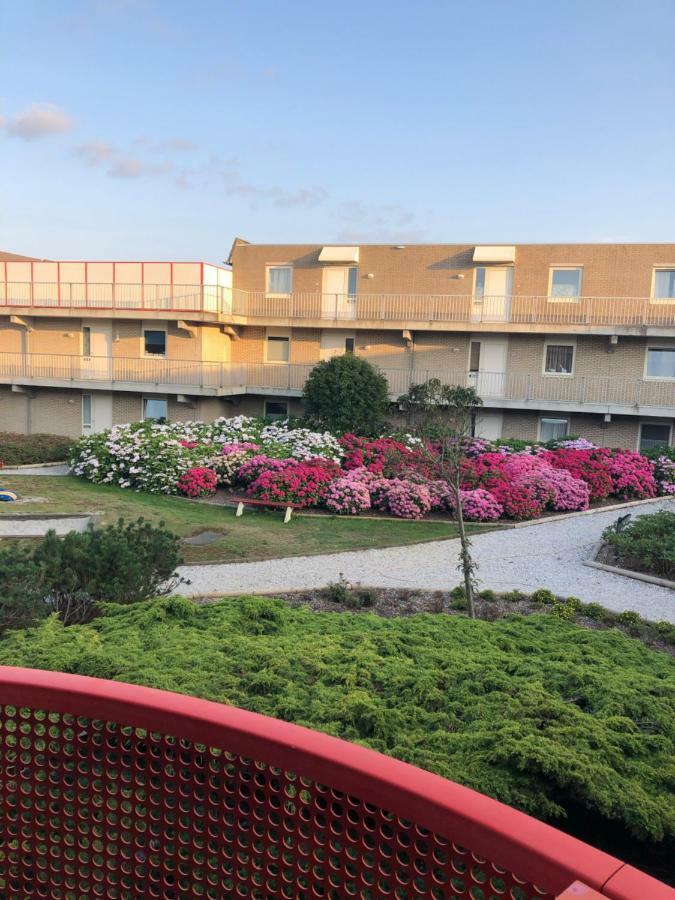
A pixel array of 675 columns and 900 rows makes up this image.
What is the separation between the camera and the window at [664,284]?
2691 cm

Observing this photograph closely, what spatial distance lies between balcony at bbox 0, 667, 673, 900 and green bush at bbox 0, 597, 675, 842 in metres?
1.45

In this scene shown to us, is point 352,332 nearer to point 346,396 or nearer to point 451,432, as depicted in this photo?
point 346,396

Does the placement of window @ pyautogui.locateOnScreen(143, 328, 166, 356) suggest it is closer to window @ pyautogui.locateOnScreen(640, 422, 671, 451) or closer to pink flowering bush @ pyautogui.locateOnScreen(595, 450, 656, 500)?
pink flowering bush @ pyautogui.locateOnScreen(595, 450, 656, 500)

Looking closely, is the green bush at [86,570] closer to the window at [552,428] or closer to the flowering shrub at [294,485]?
the flowering shrub at [294,485]

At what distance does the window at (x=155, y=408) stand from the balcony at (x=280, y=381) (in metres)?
0.97

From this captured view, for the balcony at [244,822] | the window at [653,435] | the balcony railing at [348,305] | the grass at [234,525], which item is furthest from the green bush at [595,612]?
the balcony railing at [348,305]

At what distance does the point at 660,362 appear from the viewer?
1057 inches

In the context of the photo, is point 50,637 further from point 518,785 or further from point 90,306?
point 90,306

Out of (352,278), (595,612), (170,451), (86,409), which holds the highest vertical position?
(352,278)

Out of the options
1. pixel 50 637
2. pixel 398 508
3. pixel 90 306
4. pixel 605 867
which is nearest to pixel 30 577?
pixel 50 637

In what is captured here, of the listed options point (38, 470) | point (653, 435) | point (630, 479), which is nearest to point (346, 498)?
point (630, 479)

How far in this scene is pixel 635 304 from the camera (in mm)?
26875

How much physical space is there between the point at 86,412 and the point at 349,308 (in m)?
11.5

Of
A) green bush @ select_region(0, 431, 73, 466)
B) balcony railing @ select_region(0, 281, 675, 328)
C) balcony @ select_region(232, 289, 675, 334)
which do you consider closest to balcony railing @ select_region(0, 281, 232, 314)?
balcony railing @ select_region(0, 281, 675, 328)
